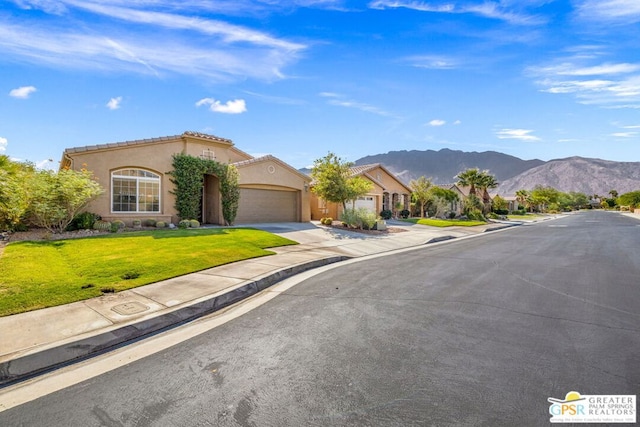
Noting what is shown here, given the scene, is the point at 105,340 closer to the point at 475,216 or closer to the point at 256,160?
the point at 256,160

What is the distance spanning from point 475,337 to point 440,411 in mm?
1882

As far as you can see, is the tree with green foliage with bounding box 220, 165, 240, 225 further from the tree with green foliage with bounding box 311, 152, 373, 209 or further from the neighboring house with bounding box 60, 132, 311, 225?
the tree with green foliage with bounding box 311, 152, 373, 209

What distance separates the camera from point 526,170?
180 meters

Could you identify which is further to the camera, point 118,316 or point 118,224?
point 118,224

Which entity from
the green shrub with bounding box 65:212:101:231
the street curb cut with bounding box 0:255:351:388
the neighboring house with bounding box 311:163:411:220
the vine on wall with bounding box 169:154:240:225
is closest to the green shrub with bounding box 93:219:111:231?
the green shrub with bounding box 65:212:101:231

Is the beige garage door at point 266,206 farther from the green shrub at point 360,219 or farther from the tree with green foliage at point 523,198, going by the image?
the tree with green foliage at point 523,198

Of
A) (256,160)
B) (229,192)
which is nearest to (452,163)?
(256,160)

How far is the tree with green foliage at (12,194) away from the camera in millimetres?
8633

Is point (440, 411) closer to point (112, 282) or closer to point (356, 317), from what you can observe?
point (356, 317)

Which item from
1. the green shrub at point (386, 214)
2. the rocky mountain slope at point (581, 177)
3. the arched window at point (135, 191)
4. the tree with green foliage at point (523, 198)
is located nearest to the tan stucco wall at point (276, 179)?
the arched window at point (135, 191)

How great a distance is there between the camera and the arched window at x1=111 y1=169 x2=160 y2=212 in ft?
53.5

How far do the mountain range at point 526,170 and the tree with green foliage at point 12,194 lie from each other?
500ft

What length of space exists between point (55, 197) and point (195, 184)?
6660 mm

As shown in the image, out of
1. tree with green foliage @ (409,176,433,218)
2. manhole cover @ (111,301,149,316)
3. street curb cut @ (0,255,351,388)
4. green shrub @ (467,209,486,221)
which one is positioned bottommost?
street curb cut @ (0,255,351,388)
